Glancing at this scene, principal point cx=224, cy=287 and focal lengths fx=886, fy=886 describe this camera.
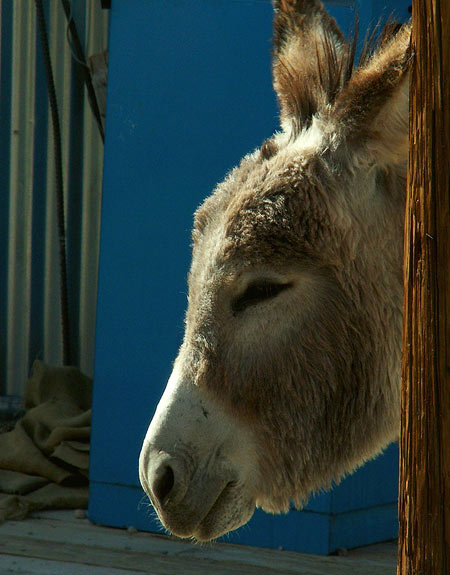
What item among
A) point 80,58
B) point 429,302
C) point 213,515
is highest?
point 80,58

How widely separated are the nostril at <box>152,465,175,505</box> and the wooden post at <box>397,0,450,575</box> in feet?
2.05

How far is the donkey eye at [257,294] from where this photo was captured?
1955mm

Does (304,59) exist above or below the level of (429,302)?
above

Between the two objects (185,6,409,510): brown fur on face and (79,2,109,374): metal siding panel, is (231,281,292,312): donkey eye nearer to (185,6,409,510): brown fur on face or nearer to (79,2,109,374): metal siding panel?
(185,6,409,510): brown fur on face

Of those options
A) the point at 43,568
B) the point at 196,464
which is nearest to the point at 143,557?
the point at 43,568

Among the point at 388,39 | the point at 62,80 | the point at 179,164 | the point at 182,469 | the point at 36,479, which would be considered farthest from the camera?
the point at 62,80

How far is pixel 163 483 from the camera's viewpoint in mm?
1954

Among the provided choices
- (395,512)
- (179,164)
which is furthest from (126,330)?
(395,512)

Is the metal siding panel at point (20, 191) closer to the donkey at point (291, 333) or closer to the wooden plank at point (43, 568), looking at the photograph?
the wooden plank at point (43, 568)

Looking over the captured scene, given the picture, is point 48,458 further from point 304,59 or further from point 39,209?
point 304,59

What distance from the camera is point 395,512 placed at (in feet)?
13.1

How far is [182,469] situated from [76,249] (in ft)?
A: 12.3

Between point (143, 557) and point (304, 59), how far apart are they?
2.28m

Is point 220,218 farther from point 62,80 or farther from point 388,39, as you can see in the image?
point 62,80
